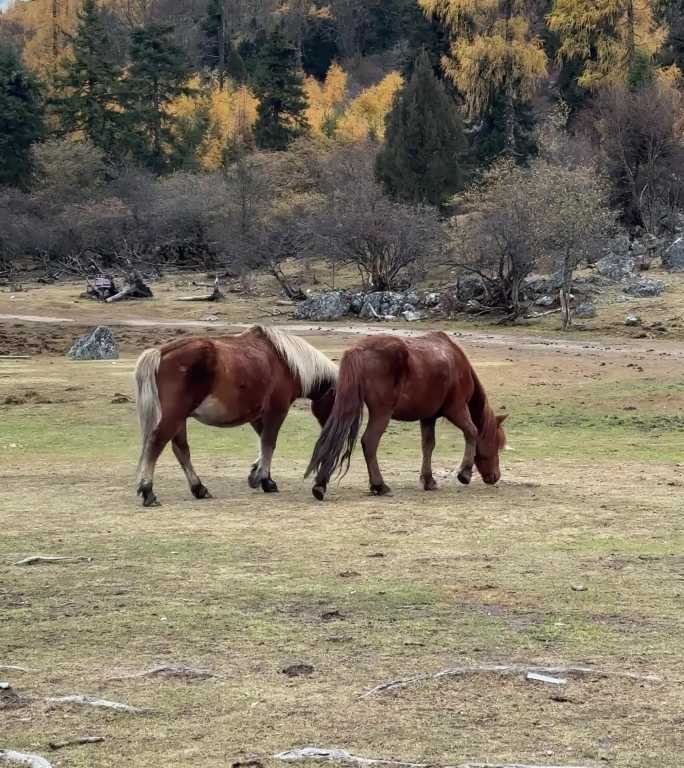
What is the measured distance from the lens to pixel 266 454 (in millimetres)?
11531

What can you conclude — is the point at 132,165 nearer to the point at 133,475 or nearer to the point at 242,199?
the point at 242,199

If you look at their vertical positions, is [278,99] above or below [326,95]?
below

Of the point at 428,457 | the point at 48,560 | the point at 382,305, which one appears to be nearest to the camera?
the point at 48,560

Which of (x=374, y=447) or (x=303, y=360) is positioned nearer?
(x=374, y=447)

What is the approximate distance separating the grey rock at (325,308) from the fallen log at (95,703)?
3309cm

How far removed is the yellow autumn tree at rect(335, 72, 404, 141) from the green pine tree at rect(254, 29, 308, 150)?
9.36ft

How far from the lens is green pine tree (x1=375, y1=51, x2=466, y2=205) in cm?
5053

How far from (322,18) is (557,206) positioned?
80.1 m

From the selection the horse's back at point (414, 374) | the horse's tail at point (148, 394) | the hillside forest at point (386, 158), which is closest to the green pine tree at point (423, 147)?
the hillside forest at point (386, 158)

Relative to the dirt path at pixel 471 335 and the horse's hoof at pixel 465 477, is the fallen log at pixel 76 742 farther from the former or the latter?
the dirt path at pixel 471 335

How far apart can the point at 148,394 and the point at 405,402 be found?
87.7 inches

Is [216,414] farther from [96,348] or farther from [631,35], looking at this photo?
[631,35]

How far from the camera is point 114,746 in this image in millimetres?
4637

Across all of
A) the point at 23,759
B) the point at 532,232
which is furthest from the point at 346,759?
the point at 532,232
